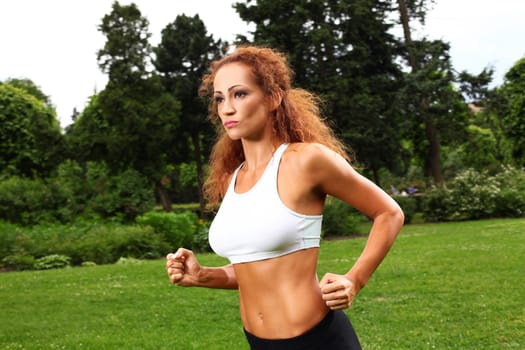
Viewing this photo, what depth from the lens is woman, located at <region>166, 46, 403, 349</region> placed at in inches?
77.9

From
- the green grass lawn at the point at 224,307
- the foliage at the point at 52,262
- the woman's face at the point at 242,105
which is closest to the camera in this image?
the woman's face at the point at 242,105

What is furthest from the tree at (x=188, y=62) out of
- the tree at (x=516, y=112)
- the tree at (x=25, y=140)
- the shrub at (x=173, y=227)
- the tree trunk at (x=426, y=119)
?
the tree at (x=516, y=112)

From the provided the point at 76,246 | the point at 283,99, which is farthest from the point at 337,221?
the point at 283,99

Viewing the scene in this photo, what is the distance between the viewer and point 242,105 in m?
2.19

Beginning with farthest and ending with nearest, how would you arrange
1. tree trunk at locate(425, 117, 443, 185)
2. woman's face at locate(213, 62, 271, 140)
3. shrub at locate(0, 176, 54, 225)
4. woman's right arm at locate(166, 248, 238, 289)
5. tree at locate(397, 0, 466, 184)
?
tree trunk at locate(425, 117, 443, 185) → tree at locate(397, 0, 466, 184) → shrub at locate(0, 176, 54, 225) → woman's right arm at locate(166, 248, 238, 289) → woman's face at locate(213, 62, 271, 140)

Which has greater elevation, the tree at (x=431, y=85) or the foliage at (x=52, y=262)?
the tree at (x=431, y=85)

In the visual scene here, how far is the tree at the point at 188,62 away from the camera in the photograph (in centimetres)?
3056

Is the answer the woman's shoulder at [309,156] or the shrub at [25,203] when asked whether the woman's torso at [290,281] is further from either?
the shrub at [25,203]

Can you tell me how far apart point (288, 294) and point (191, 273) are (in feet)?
1.73

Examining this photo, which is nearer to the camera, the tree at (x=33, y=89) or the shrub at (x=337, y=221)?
the shrub at (x=337, y=221)

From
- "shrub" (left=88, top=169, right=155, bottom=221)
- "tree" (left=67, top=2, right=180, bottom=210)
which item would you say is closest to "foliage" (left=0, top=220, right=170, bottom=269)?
"shrub" (left=88, top=169, right=155, bottom=221)

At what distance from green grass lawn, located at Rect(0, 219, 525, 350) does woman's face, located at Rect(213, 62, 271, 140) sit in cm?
462

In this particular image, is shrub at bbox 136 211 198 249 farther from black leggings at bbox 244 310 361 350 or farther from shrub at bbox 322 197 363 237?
black leggings at bbox 244 310 361 350

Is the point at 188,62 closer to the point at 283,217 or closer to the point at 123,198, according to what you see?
the point at 123,198
